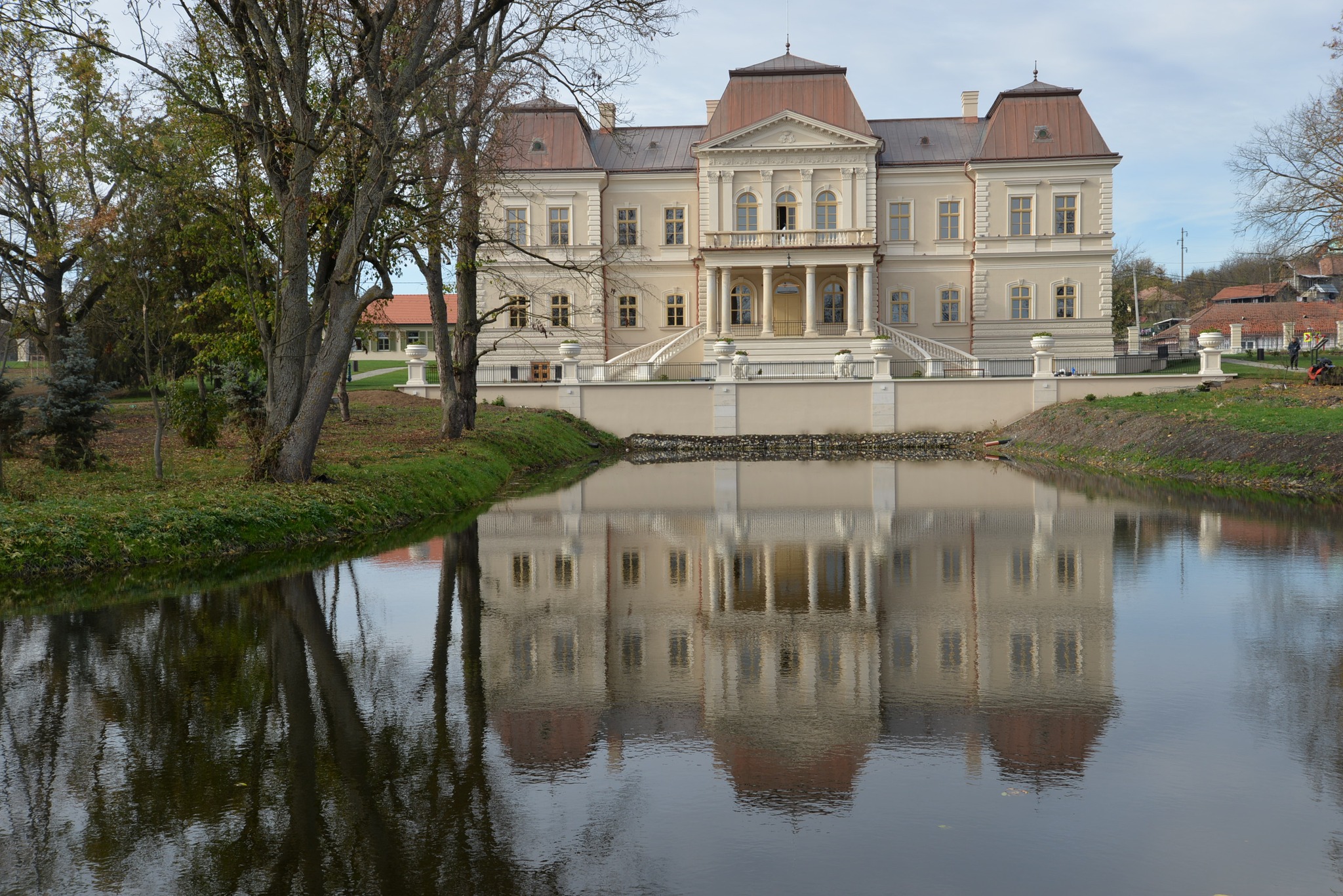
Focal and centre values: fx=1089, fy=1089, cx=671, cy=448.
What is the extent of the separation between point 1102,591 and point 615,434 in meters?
28.3

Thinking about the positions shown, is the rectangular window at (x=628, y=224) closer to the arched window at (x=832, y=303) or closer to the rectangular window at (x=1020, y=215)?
the arched window at (x=832, y=303)

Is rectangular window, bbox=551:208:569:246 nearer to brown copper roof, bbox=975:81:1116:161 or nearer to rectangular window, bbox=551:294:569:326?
rectangular window, bbox=551:294:569:326

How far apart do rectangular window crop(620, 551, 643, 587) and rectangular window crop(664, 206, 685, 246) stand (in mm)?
39391

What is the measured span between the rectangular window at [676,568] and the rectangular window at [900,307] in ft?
130

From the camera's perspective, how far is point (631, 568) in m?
12.3

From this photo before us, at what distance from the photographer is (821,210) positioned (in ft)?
161

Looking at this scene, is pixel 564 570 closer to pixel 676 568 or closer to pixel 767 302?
pixel 676 568

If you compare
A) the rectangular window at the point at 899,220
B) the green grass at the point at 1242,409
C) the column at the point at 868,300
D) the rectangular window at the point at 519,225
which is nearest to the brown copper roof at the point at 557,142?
the rectangular window at the point at 519,225

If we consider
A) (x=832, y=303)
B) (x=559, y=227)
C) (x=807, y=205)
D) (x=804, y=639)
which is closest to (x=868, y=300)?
(x=832, y=303)

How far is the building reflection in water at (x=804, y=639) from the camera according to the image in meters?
6.19

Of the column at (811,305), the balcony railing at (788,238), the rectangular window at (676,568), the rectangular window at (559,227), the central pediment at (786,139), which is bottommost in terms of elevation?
the rectangular window at (676,568)

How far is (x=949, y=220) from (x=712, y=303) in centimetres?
1217

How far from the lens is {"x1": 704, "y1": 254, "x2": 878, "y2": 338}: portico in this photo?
47.3m

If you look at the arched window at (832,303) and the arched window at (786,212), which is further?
the arched window at (832,303)
